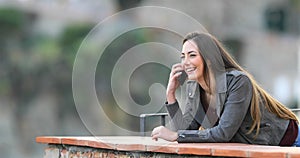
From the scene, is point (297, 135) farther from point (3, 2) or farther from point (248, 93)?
point (3, 2)

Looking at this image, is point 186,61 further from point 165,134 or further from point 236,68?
point 165,134

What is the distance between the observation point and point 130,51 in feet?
9.29

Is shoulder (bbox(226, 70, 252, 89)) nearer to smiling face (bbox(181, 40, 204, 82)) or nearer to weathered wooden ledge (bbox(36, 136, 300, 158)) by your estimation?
smiling face (bbox(181, 40, 204, 82))

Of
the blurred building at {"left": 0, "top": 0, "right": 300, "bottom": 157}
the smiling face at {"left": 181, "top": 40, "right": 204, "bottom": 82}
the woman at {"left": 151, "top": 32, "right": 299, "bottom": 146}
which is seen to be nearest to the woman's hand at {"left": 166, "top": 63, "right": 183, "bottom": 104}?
the woman at {"left": 151, "top": 32, "right": 299, "bottom": 146}

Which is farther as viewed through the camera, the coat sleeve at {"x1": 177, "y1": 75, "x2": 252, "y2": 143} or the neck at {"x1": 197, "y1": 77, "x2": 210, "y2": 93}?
the neck at {"x1": 197, "y1": 77, "x2": 210, "y2": 93}

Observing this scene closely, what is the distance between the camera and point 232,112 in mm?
2379

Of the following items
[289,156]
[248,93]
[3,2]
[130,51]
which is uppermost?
[3,2]

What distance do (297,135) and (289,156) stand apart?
729mm

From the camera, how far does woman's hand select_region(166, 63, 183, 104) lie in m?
2.67

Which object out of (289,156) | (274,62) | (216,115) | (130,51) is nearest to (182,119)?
(216,115)

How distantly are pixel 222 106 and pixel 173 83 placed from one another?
0.30 metres

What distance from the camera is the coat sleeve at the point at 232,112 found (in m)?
2.38

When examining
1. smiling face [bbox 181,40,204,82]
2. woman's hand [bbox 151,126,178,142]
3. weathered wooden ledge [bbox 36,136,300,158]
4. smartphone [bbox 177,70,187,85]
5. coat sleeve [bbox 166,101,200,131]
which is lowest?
weathered wooden ledge [bbox 36,136,300,158]

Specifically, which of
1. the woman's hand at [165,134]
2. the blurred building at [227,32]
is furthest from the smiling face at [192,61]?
the blurred building at [227,32]
